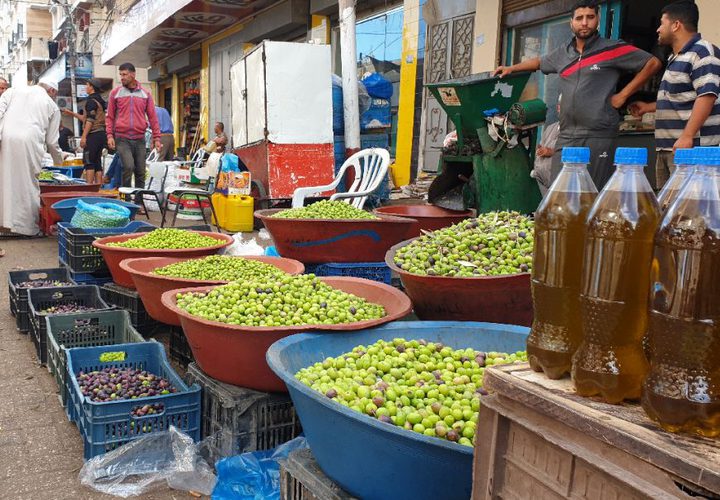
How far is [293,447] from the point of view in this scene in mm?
2582

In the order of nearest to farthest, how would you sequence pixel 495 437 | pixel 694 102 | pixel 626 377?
pixel 626 377
pixel 495 437
pixel 694 102

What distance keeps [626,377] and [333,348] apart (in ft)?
4.81

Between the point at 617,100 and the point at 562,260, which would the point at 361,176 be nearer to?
the point at 617,100

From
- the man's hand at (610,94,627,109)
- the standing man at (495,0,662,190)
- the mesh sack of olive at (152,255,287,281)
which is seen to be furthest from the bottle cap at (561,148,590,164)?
the man's hand at (610,94,627,109)

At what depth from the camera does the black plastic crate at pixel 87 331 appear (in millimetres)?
3732

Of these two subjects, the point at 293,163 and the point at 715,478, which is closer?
the point at 715,478

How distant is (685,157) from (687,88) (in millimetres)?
3750

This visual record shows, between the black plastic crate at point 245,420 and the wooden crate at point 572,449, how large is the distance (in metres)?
1.42

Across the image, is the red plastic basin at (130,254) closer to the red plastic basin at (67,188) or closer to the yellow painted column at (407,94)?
the red plastic basin at (67,188)

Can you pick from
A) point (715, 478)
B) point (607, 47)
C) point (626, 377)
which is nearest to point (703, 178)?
point (626, 377)

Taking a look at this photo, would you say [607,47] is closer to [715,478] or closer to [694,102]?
[694,102]

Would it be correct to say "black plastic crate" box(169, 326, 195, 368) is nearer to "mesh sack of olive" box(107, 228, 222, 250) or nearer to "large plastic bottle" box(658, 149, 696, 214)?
"mesh sack of olive" box(107, 228, 222, 250)

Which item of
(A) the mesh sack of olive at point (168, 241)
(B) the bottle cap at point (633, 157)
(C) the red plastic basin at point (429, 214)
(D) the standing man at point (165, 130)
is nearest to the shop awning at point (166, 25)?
(D) the standing man at point (165, 130)

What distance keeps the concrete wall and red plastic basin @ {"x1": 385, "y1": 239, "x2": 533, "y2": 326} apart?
249 inches
